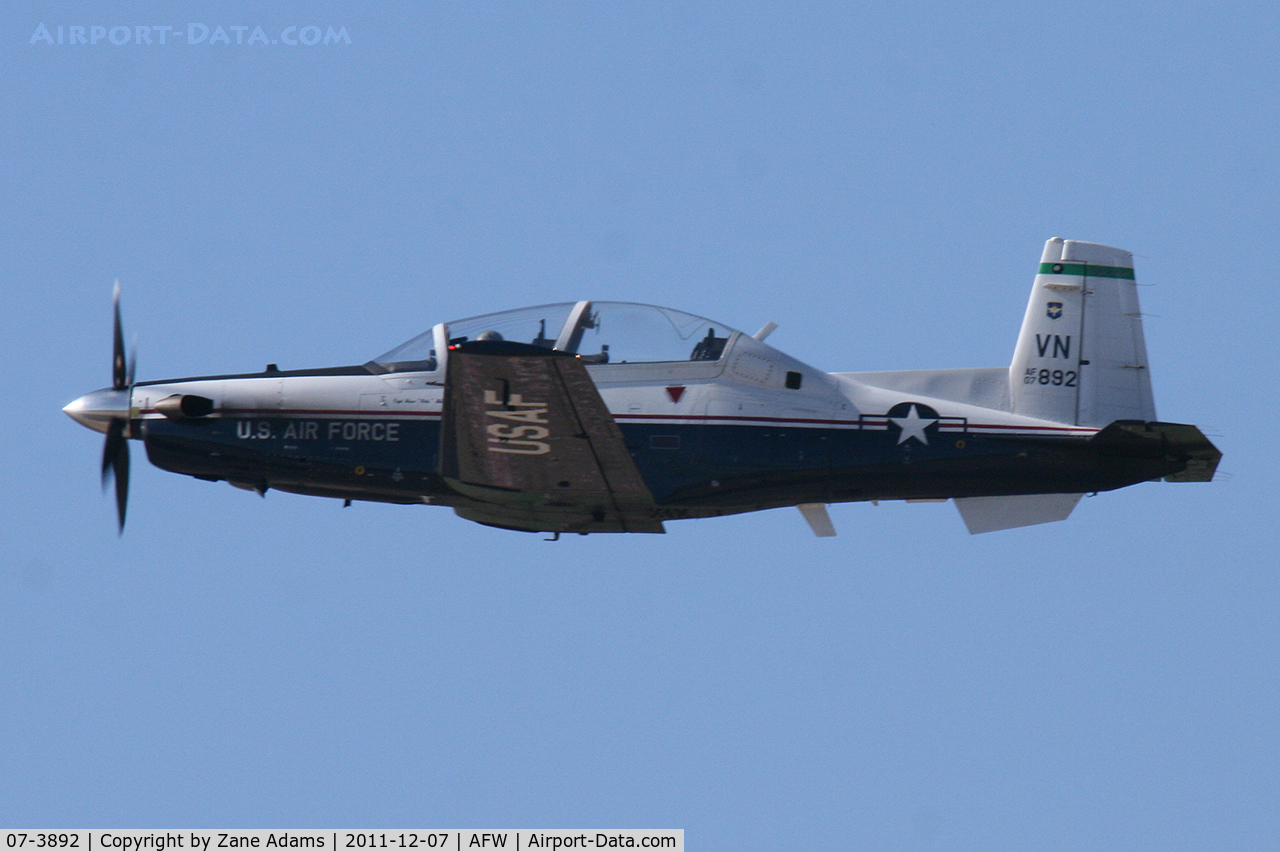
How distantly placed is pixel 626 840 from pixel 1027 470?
16.9 ft

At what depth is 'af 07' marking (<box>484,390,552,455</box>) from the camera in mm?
Answer: 12336

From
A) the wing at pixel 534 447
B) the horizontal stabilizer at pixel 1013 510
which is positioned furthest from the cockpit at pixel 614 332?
the horizontal stabilizer at pixel 1013 510

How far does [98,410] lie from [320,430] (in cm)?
227

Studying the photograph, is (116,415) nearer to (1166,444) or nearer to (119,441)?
(119,441)

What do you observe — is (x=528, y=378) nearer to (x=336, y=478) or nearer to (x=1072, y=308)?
(x=336, y=478)

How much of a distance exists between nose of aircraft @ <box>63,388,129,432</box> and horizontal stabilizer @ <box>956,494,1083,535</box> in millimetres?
8231

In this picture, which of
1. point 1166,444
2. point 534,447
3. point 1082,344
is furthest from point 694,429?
point 1166,444

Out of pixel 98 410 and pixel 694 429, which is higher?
pixel 98 410

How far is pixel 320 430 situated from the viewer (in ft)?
46.0

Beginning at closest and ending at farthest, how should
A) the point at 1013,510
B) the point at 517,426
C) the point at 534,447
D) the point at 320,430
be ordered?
the point at 517,426
the point at 534,447
the point at 1013,510
the point at 320,430

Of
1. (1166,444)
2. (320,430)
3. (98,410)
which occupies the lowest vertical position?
(1166,444)

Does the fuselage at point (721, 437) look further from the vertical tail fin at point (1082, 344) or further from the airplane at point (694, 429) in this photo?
the vertical tail fin at point (1082, 344)

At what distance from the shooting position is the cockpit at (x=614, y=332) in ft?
44.5

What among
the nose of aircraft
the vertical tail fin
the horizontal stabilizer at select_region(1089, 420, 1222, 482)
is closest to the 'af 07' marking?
the nose of aircraft
